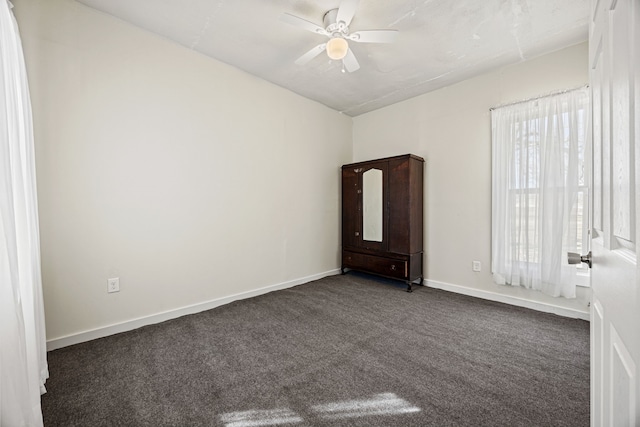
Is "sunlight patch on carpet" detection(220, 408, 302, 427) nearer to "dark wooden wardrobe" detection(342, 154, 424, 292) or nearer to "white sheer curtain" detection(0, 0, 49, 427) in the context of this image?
"white sheer curtain" detection(0, 0, 49, 427)

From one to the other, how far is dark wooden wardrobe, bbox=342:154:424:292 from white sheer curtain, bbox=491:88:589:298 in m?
0.84

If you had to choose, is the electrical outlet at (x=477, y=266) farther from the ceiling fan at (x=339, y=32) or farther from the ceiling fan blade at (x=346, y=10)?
the ceiling fan blade at (x=346, y=10)

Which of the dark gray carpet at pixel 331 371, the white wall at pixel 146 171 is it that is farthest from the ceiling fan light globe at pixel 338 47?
the dark gray carpet at pixel 331 371

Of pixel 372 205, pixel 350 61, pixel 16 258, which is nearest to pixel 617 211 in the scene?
pixel 16 258

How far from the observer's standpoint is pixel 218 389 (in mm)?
1539

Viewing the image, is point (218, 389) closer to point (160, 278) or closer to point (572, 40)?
point (160, 278)

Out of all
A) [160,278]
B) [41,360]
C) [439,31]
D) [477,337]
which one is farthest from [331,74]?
[41,360]

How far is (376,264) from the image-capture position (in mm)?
3594

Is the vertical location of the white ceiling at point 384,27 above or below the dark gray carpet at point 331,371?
above

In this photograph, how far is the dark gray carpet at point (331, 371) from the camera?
1350 millimetres

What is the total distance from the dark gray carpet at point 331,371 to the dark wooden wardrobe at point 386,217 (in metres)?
0.83

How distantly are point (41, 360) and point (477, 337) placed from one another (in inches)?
117

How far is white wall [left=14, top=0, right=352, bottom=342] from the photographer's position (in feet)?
6.40

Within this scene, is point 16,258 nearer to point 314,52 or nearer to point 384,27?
point 314,52
